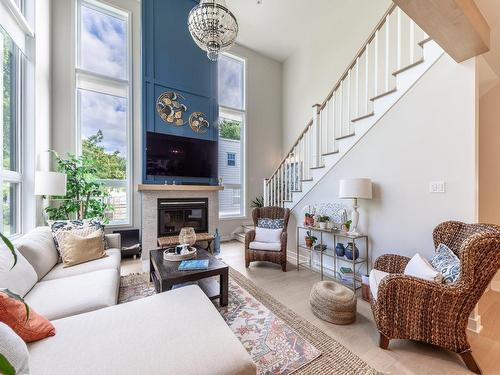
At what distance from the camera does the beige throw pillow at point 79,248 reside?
2496mm

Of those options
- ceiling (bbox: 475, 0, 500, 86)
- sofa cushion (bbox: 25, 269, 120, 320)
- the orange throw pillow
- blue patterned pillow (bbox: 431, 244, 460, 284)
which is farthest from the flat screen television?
ceiling (bbox: 475, 0, 500, 86)

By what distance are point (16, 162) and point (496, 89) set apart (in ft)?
20.1

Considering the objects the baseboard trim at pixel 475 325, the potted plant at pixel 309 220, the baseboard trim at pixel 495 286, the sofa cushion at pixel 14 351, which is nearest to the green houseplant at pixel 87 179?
the sofa cushion at pixel 14 351

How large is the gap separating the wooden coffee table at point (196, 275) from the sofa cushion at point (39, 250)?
99 centimetres

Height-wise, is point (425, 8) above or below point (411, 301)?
above

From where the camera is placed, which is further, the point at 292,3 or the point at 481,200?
the point at 292,3

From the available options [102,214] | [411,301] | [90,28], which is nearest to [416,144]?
[411,301]

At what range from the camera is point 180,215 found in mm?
4465

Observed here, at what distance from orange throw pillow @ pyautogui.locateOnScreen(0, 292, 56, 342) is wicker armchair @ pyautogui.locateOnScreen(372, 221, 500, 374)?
7.38ft

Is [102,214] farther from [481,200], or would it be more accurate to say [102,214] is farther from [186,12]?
[481,200]

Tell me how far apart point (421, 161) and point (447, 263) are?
111 cm

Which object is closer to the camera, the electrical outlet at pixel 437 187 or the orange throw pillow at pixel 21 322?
the orange throw pillow at pixel 21 322

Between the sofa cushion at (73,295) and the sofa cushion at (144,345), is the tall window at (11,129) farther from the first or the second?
the sofa cushion at (144,345)

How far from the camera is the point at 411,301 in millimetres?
1695
